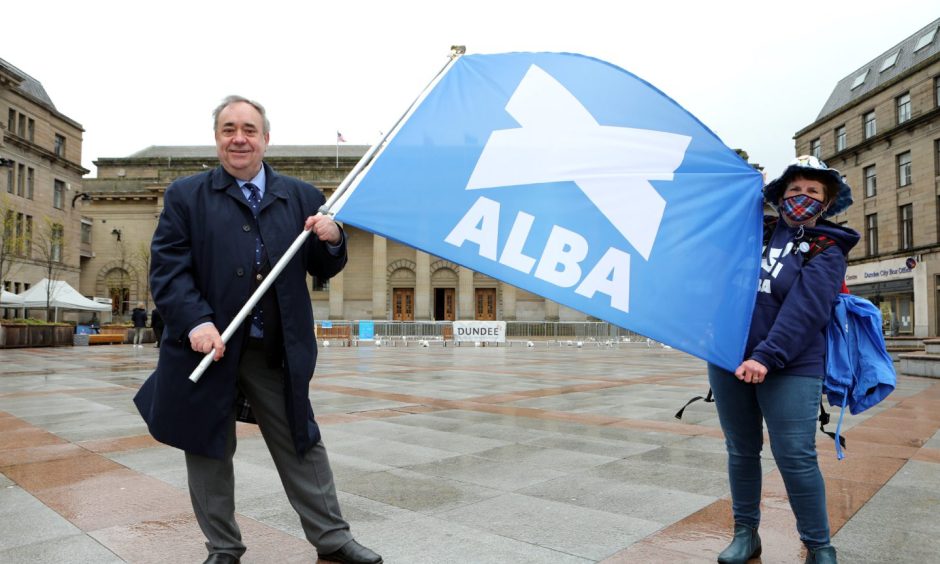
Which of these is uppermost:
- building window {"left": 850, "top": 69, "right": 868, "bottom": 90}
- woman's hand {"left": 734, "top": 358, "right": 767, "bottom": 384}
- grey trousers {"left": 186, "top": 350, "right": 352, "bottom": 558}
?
building window {"left": 850, "top": 69, "right": 868, "bottom": 90}

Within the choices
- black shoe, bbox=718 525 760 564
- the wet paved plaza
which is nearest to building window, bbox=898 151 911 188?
the wet paved plaza

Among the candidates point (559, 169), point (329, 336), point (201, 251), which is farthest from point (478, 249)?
point (329, 336)

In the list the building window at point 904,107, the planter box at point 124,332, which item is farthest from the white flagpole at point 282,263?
the building window at point 904,107

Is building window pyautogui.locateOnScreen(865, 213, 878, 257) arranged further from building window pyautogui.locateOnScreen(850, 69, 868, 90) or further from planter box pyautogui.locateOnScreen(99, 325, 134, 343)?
planter box pyautogui.locateOnScreen(99, 325, 134, 343)

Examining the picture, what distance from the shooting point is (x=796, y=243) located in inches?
127

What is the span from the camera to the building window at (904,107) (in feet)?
131

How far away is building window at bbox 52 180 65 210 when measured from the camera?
48.3 m

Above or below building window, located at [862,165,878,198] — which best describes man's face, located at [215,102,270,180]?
below

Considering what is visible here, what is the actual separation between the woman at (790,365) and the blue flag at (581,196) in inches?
4.9

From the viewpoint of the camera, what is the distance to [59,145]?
1922 inches

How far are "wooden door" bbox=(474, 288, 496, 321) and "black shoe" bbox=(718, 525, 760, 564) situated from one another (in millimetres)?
56272

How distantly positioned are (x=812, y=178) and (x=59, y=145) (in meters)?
56.5

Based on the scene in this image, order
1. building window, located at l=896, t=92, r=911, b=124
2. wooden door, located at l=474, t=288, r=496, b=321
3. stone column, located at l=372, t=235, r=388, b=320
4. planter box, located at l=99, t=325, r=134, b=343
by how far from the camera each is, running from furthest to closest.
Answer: wooden door, located at l=474, t=288, r=496, b=321, stone column, located at l=372, t=235, r=388, b=320, building window, located at l=896, t=92, r=911, b=124, planter box, located at l=99, t=325, r=134, b=343

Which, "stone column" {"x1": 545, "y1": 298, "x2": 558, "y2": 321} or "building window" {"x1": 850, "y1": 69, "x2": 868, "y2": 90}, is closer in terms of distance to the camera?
"building window" {"x1": 850, "y1": 69, "x2": 868, "y2": 90}
